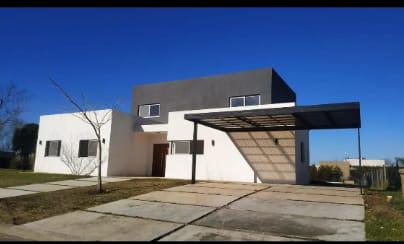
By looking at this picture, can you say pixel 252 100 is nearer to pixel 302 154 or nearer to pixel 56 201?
pixel 302 154

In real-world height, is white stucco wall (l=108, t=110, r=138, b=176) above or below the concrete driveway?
above

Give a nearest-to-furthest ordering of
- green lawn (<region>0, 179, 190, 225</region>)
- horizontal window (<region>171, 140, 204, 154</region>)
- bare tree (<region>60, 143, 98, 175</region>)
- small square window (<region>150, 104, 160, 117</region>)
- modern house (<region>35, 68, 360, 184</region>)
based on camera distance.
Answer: green lawn (<region>0, 179, 190, 225</region>) → modern house (<region>35, 68, 360, 184</region>) → horizontal window (<region>171, 140, 204, 154</region>) → bare tree (<region>60, 143, 98, 175</region>) → small square window (<region>150, 104, 160, 117</region>)

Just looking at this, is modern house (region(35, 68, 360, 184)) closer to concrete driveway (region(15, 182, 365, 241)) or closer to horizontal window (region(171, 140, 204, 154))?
horizontal window (region(171, 140, 204, 154))

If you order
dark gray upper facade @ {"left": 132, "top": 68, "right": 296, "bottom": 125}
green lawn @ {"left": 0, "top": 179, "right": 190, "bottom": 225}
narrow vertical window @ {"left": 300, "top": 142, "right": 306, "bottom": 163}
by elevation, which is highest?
dark gray upper facade @ {"left": 132, "top": 68, "right": 296, "bottom": 125}

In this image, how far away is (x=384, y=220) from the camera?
775 cm

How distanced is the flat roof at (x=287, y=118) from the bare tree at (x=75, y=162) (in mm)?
8346

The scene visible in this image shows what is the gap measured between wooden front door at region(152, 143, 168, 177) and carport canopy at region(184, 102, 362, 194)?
6070mm

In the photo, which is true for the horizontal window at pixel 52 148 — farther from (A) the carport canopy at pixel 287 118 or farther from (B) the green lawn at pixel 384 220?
(B) the green lawn at pixel 384 220

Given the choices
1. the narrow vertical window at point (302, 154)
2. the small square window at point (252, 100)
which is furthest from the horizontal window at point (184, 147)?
the narrow vertical window at point (302, 154)

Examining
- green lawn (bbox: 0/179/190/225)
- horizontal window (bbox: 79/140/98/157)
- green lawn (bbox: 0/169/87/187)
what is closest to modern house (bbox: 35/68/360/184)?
horizontal window (bbox: 79/140/98/157)

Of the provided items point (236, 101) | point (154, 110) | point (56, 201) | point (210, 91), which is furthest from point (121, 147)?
point (56, 201)

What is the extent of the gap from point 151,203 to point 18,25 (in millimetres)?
7514

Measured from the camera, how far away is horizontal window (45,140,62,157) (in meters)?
21.6

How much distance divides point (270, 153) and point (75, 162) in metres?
11.8
